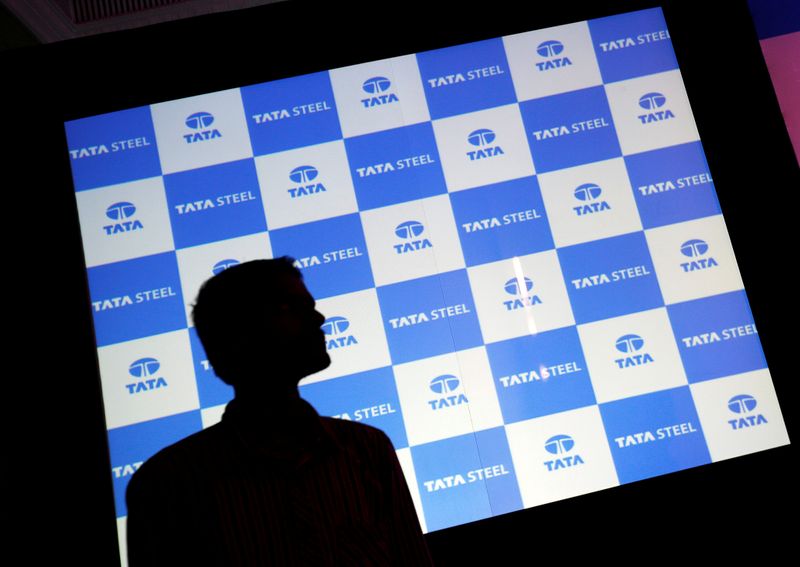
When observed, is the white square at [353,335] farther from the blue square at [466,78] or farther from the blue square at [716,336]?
the blue square at [716,336]

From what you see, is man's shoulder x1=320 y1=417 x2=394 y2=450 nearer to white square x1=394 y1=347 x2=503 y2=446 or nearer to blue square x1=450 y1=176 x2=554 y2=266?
white square x1=394 y1=347 x2=503 y2=446

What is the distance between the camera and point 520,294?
2.54m

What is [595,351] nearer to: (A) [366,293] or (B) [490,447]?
(B) [490,447]

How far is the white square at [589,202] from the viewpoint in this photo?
2.59m

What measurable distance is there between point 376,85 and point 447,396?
3.64ft

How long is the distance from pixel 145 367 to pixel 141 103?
0.93 meters

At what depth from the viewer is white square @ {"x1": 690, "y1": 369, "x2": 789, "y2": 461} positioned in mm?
2451

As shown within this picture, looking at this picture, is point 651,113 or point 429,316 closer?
point 429,316

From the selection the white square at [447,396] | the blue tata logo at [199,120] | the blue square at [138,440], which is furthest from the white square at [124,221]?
the white square at [447,396]

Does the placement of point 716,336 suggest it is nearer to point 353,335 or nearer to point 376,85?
point 353,335

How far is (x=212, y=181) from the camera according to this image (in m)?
2.63

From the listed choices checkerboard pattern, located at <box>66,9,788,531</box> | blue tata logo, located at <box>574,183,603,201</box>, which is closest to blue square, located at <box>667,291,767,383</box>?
checkerboard pattern, located at <box>66,9,788,531</box>

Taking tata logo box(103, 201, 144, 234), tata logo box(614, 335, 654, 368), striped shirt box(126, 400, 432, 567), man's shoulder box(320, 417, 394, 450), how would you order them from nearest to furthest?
striped shirt box(126, 400, 432, 567) < man's shoulder box(320, 417, 394, 450) < tata logo box(614, 335, 654, 368) < tata logo box(103, 201, 144, 234)

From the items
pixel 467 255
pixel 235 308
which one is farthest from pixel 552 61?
pixel 235 308
